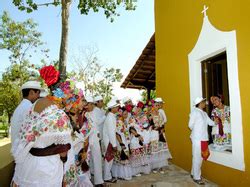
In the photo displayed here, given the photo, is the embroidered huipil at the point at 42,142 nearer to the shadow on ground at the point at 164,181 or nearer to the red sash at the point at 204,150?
the shadow on ground at the point at 164,181

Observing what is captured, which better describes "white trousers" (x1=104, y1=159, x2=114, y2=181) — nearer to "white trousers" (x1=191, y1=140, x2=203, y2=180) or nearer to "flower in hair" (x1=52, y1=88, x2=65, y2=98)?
"white trousers" (x1=191, y1=140, x2=203, y2=180)

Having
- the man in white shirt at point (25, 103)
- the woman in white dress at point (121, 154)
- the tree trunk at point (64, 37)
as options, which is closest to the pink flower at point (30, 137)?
the man in white shirt at point (25, 103)

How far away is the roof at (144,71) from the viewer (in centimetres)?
978

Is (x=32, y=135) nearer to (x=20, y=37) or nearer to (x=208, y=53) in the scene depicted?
(x=208, y=53)

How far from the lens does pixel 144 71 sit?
11203 millimetres

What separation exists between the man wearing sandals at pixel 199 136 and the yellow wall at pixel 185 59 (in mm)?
318

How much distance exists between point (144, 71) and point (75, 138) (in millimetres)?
7778

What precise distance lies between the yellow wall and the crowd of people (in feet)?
1.73

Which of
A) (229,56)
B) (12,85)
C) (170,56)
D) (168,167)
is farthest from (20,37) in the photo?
(229,56)

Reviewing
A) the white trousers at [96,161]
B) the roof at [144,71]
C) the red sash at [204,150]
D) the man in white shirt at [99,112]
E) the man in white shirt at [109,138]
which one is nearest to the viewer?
the white trousers at [96,161]

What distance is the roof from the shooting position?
9.78 m

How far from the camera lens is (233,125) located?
463 centimetres

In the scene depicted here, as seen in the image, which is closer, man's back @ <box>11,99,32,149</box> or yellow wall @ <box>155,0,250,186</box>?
man's back @ <box>11,99,32,149</box>

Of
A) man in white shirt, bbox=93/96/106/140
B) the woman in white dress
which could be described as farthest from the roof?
the woman in white dress
